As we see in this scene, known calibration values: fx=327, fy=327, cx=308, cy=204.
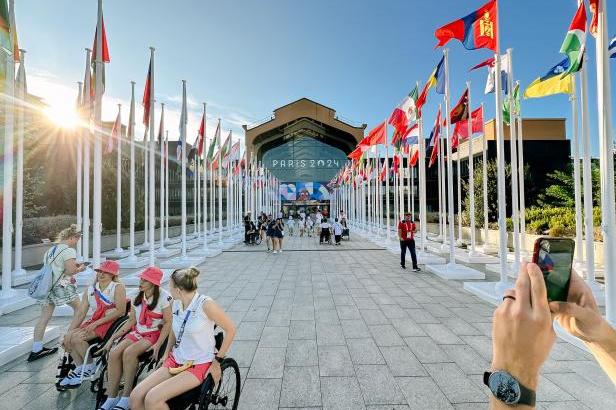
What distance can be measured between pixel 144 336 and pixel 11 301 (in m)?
5.87

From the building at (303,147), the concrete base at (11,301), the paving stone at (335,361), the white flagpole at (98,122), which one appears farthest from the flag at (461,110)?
the building at (303,147)

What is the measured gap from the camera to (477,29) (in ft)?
23.6

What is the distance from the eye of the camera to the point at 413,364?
439 centimetres

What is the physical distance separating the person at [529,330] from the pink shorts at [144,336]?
3488 mm

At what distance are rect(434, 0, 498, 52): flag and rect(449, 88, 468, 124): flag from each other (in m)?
4.26

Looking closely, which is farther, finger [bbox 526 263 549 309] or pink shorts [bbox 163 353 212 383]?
pink shorts [bbox 163 353 212 383]

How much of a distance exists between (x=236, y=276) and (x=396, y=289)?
4996mm

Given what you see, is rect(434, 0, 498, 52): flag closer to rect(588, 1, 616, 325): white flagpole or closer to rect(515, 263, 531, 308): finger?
rect(588, 1, 616, 325): white flagpole

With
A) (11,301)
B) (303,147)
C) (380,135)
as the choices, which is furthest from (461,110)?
(303,147)

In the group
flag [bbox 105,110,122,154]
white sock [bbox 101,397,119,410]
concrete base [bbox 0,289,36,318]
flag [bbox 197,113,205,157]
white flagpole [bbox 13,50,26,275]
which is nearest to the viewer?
white sock [bbox 101,397,119,410]

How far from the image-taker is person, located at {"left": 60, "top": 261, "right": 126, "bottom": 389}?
3.77 metres

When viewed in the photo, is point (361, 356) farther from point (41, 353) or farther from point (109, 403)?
point (41, 353)

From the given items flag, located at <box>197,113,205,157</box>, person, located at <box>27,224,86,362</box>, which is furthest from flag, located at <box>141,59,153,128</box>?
person, located at <box>27,224,86,362</box>

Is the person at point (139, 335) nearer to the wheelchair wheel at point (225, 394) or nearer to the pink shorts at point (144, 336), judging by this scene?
the pink shorts at point (144, 336)
